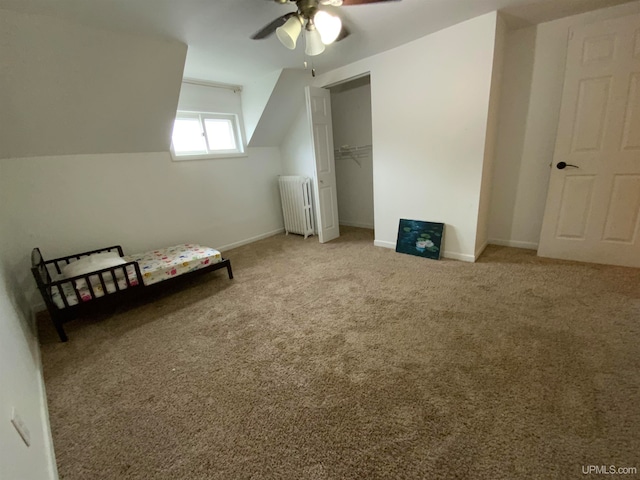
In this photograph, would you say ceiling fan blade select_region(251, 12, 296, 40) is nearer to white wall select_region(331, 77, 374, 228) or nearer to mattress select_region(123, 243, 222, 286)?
mattress select_region(123, 243, 222, 286)

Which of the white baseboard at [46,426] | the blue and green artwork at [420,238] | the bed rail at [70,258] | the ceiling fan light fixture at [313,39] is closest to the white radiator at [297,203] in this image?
the blue and green artwork at [420,238]

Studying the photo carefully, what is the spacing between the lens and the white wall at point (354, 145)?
4137 mm

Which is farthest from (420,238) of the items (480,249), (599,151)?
(599,151)

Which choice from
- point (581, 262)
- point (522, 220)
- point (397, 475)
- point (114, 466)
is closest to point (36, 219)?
point (114, 466)

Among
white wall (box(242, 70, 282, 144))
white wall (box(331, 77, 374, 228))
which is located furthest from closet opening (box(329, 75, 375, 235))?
white wall (box(242, 70, 282, 144))

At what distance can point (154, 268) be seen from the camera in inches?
101

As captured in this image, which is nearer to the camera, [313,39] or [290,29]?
[290,29]

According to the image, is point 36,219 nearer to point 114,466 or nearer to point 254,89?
point 114,466

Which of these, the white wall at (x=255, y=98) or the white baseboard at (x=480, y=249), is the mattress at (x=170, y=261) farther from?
the white baseboard at (x=480, y=249)

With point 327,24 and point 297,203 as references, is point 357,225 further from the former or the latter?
point 327,24

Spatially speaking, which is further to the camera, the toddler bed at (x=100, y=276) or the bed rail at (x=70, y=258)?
the bed rail at (x=70, y=258)

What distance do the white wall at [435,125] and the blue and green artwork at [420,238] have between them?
0.09 meters

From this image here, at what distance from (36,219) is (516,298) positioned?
434 centimetres

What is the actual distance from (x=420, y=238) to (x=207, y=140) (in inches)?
122
